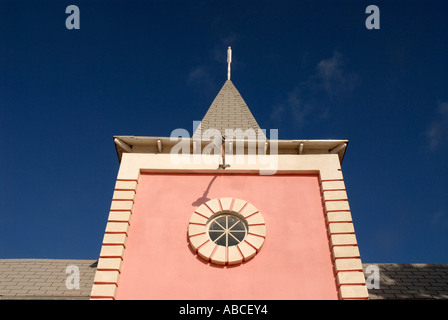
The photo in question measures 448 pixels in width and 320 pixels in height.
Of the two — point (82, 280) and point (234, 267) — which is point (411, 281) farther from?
point (82, 280)

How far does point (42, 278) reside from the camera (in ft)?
44.7

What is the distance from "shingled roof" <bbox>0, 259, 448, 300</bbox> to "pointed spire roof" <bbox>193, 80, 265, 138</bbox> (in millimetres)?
5282

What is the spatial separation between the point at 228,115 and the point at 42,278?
740cm

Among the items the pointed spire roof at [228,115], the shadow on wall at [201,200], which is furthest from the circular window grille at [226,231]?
the pointed spire roof at [228,115]

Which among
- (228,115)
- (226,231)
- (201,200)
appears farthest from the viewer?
(228,115)

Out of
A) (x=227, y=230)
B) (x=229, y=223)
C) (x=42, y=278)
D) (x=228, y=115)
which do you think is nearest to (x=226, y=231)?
(x=227, y=230)

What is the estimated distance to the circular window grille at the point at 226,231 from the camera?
997 cm

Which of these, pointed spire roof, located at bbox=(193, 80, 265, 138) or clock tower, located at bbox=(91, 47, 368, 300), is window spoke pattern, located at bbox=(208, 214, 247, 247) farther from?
pointed spire roof, located at bbox=(193, 80, 265, 138)

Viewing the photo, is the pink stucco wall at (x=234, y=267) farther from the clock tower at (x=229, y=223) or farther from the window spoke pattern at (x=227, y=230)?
the window spoke pattern at (x=227, y=230)

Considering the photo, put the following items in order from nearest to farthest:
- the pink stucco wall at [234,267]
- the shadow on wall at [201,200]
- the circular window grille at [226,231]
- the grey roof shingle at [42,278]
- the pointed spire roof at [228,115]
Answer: the pink stucco wall at [234,267] < the circular window grille at [226,231] < the shadow on wall at [201,200] < the grey roof shingle at [42,278] < the pointed spire roof at [228,115]

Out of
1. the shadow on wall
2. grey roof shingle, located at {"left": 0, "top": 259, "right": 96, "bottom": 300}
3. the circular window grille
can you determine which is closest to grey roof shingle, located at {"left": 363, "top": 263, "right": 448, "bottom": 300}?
the circular window grille

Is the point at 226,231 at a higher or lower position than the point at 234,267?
higher

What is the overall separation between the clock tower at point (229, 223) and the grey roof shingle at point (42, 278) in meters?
3.49
